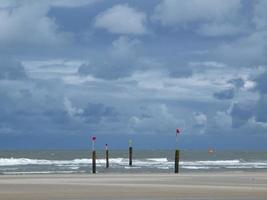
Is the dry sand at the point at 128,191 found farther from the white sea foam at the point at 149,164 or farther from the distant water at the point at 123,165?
the white sea foam at the point at 149,164

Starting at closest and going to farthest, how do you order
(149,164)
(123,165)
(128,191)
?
1. (128,191)
2. (123,165)
3. (149,164)

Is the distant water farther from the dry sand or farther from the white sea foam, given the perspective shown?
the dry sand

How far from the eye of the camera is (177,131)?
51.4m

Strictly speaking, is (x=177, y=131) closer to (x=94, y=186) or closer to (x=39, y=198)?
(x=94, y=186)

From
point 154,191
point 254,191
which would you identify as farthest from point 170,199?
point 254,191

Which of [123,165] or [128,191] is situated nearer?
[128,191]

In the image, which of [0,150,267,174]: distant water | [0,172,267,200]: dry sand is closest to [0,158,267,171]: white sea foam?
[0,150,267,174]: distant water

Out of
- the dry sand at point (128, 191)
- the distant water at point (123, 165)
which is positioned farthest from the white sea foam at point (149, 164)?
the dry sand at point (128, 191)

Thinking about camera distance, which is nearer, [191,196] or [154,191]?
[191,196]

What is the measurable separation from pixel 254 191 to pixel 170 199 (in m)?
5.68

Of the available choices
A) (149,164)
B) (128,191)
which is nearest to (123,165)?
(149,164)

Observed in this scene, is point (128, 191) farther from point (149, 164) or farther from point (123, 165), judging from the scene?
point (149, 164)

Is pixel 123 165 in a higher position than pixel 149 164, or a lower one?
lower

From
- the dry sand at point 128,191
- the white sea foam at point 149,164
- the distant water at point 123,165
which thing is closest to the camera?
the dry sand at point 128,191
